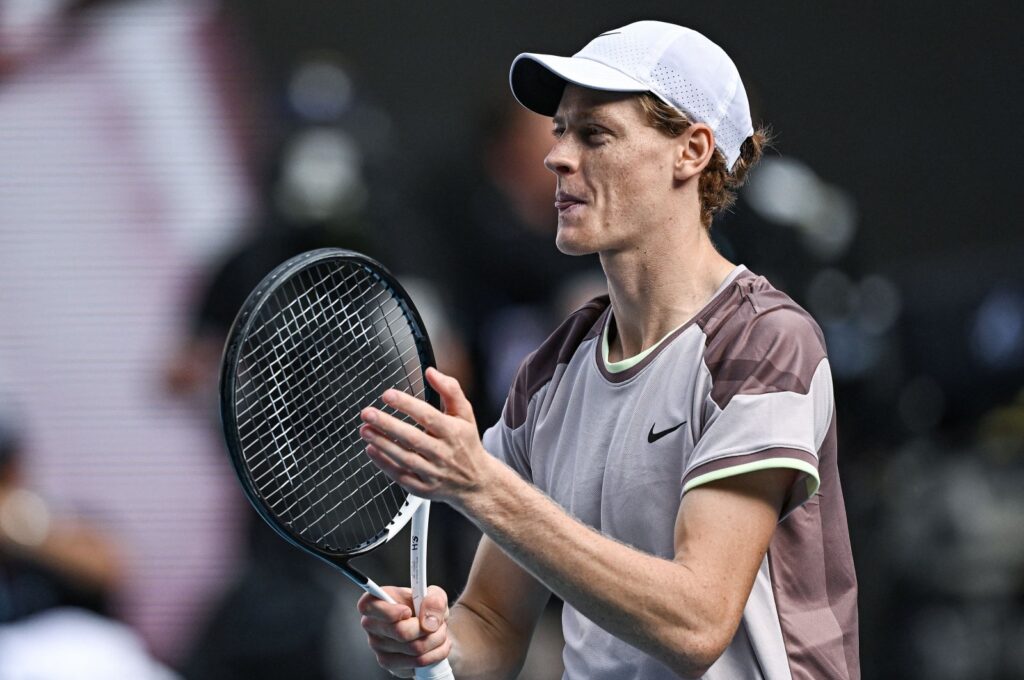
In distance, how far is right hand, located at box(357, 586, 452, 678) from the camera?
2.21 metres

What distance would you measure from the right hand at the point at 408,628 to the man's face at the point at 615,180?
58 cm

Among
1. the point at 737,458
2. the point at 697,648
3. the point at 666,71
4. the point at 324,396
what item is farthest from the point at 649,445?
the point at 324,396

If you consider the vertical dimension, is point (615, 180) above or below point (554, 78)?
below

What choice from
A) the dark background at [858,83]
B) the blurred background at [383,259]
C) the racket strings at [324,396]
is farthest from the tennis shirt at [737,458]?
the dark background at [858,83]

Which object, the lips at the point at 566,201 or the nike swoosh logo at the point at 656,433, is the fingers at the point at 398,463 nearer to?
the nike swoosh logo at the point at 656,433

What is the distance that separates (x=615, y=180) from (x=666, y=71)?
18cm

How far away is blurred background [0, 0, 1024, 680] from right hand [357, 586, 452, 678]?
225 centimetres

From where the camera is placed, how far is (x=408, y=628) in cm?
221

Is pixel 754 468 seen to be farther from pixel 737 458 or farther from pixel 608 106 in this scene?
pixel 608 106

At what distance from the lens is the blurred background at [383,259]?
461 cm

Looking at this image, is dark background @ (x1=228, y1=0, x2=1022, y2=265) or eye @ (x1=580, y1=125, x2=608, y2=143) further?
dark background @ (x1=228, y1=0, x2=1022, y2=265)

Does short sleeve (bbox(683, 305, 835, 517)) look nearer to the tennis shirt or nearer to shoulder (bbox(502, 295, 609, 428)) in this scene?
the tennis shirt

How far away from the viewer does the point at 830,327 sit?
456cm

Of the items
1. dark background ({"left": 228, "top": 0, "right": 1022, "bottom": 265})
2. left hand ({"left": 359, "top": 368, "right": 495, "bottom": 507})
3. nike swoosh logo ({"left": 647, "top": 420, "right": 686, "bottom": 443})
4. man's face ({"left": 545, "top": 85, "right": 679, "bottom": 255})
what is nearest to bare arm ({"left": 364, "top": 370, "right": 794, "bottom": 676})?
left hand ({"left": 359, "top": 368, "right": 495, "bottom": 507})
